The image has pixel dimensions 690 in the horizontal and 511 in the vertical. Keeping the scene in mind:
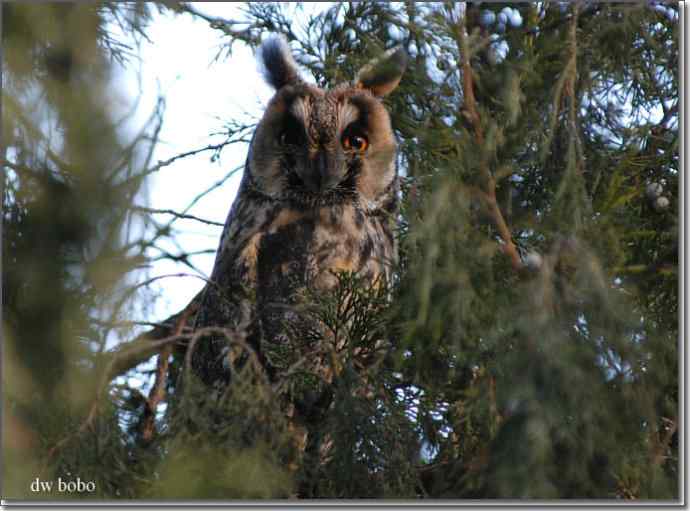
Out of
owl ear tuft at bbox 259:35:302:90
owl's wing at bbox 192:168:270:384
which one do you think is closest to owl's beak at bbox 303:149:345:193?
owl's wing at bbox 192:168:270:384

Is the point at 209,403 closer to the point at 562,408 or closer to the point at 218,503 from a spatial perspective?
the point at 218,503

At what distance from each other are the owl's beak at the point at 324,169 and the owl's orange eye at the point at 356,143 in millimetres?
72

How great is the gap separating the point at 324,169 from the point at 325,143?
93 mm

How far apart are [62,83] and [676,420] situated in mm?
1659

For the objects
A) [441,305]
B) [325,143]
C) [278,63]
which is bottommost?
[441,305]

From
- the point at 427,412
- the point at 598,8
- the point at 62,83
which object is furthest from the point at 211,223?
the point at 598,8

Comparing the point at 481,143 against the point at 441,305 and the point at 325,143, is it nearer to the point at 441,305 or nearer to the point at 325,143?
the point at 441,305

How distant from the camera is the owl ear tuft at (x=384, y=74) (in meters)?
2.49

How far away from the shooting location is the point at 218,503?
165 cm

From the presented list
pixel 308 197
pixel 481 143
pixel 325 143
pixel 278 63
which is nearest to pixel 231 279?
pixel 308 197

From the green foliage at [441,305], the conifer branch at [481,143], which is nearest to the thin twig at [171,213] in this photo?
the green foliage at [441,305]

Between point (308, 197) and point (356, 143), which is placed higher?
point (356, 143)

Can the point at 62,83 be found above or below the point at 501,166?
above

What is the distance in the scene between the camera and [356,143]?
294 cm
